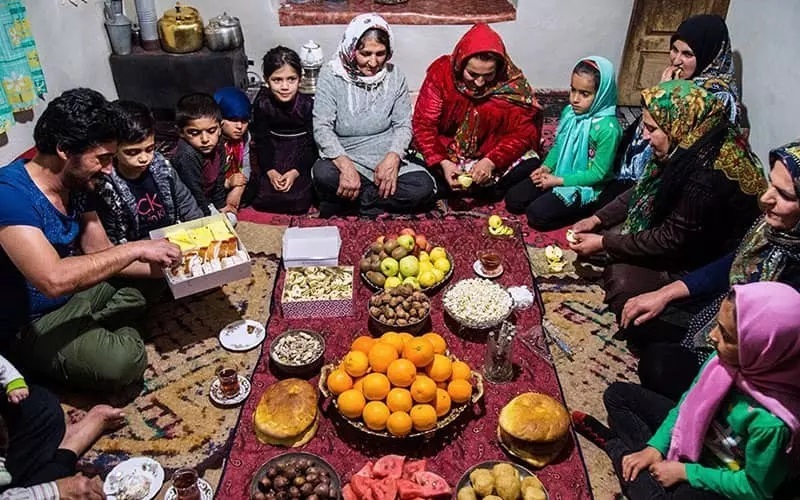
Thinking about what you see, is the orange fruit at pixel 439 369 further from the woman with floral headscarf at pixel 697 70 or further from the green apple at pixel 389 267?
the woman with floral headscarf at pixel 697 70

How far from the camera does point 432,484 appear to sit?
225cm

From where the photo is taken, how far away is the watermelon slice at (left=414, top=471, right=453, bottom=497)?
2.22 meters

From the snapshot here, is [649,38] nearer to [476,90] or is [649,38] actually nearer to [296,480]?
[476,90]

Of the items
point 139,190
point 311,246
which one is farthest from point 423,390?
point 139,190

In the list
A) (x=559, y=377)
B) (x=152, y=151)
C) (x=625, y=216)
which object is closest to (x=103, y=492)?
(x=152, y=151)

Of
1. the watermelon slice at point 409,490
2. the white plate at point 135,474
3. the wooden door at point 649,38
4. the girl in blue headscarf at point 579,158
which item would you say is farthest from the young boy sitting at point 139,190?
the wooden door at point 649,38

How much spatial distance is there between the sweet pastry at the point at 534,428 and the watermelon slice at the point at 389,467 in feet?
1.40

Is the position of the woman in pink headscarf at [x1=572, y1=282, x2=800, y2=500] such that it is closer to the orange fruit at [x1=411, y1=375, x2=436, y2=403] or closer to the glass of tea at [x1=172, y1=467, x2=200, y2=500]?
the orange fruit at [x1=411, y1=375, x2=436, y2=403]

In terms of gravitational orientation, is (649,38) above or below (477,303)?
above

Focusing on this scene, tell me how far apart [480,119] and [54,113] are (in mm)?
2642

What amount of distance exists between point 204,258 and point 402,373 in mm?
1137

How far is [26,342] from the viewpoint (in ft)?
8.70

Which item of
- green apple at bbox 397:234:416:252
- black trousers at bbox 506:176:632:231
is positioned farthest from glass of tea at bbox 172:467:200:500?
black trousers at bbox 506:176:632:231

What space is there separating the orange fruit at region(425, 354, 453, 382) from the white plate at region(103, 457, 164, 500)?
3.65 ft
